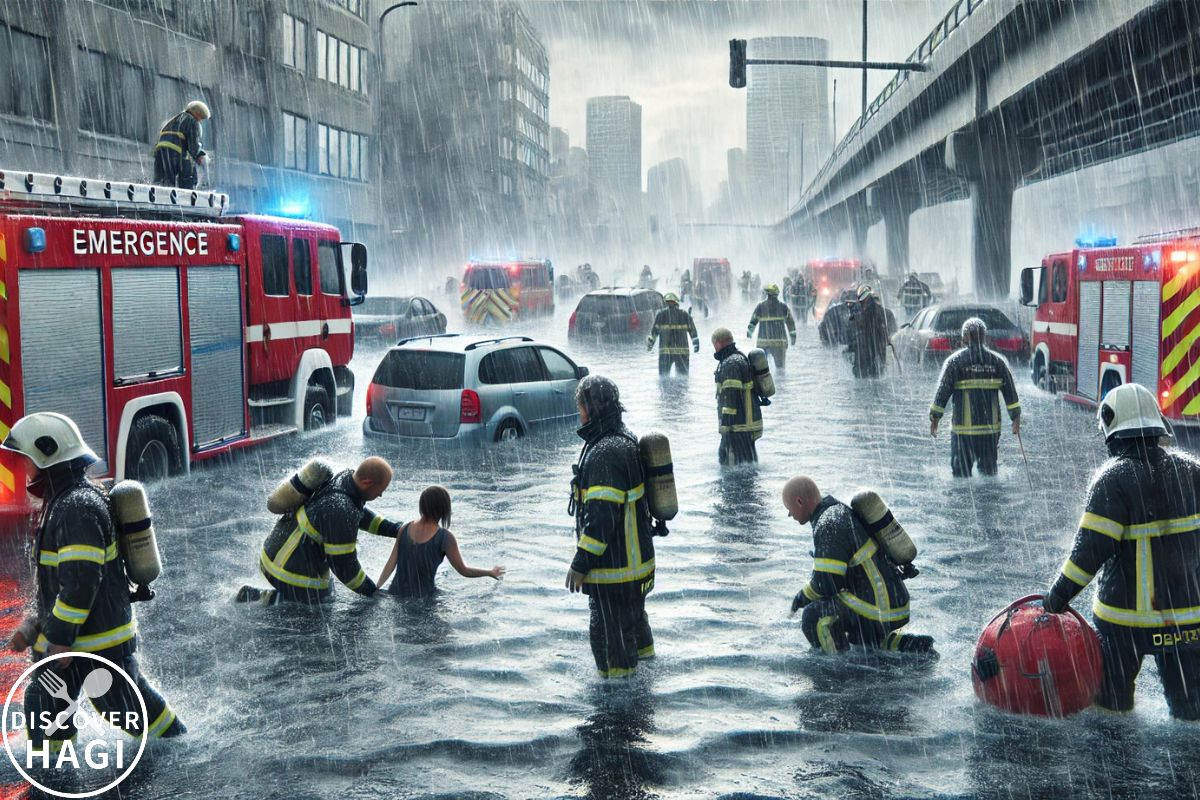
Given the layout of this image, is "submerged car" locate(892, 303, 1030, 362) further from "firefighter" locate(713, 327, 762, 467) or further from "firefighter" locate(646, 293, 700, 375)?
"firefighter" locate(713, 327, 762, 467)

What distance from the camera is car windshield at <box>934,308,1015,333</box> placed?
23.2 meters

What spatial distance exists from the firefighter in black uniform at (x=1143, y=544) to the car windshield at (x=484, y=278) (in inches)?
1335

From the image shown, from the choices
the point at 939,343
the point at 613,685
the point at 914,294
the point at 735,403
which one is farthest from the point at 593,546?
the point at 914,294

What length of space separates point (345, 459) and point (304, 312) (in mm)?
2161

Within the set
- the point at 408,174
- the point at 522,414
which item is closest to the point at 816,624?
the point at 522,414

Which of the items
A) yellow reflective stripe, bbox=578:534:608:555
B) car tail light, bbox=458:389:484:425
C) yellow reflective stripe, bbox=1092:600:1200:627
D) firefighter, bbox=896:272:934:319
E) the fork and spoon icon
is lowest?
the fork and spoon icon

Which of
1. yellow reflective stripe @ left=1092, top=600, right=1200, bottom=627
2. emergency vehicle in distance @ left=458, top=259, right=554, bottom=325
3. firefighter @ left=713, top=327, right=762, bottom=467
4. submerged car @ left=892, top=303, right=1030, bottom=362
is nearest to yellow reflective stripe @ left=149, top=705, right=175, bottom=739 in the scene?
yellow reflective stripe @ left=1092, top=600, right=1200, bottom=627

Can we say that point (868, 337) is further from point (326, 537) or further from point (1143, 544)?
point (1143, 544)

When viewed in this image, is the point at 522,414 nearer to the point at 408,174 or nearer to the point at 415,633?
the point at 415,633

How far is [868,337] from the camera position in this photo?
76.6ft

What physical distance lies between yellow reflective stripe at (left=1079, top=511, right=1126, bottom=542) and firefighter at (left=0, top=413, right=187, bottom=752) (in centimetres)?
426

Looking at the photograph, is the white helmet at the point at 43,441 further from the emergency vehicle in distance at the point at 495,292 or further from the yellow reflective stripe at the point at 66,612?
the emergency vehicle in distance at the point at 495,292

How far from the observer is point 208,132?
3981 centimetres

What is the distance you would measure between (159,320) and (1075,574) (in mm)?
9257
